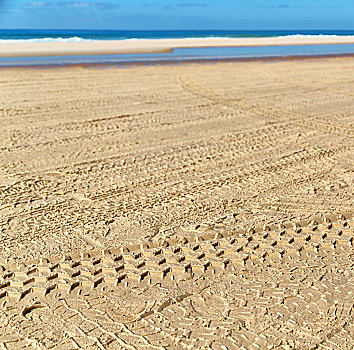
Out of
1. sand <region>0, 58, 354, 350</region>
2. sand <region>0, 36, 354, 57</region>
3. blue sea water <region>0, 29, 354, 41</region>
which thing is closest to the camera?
sand <region>0, 58, 354, 350</region>

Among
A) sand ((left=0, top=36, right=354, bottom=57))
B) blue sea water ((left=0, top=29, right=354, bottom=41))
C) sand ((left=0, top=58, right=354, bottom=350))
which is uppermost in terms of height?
blue sea water ((left=0, top=29, right=354, bottom=41))

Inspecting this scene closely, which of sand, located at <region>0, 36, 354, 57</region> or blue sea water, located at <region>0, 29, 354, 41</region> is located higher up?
blue sea water, located at <region>0, 29, 354, 41</region>

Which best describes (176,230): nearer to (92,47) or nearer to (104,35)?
(92,47)

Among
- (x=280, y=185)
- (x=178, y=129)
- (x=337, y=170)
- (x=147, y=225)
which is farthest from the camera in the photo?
(x=178, y=129)

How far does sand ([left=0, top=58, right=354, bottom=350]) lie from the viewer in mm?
2619

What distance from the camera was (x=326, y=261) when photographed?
331cm

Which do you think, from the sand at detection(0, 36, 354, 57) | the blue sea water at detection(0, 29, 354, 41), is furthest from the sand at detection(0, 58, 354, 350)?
the blue sea water at detection(0, 29, 354, 41)

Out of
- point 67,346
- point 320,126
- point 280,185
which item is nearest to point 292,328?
point 67,346

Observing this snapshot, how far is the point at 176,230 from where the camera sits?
12.3 feet

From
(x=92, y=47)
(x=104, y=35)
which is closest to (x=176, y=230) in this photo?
(x=92, y=47)

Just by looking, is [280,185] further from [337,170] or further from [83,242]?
[83,242]

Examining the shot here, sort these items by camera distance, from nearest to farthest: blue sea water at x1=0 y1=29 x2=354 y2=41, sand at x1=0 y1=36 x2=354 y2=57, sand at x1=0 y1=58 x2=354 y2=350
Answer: sand at x1=0 y1=58 x2=354 y2=350 → sand at x1=0 y1=36 x2=354 y2=57 → blue sea water at x1=0 y1=29 x2=354 y2=41

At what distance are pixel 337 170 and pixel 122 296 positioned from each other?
135 inches

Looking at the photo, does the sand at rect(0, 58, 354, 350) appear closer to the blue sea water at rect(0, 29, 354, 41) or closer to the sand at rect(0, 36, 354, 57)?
the sand at rect(0, 36, 354, 57)
